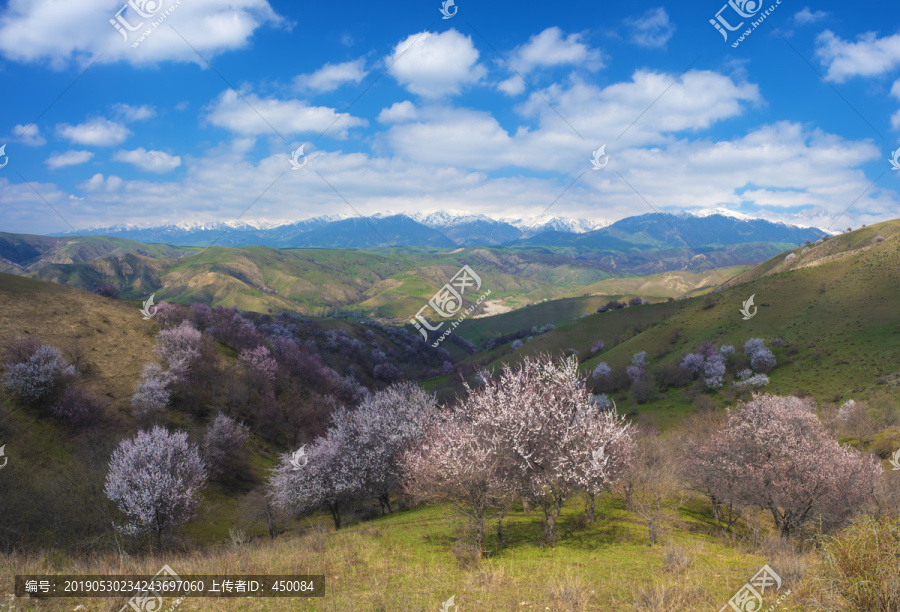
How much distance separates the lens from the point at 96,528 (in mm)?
29312

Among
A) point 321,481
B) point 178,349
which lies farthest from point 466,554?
point 178,349

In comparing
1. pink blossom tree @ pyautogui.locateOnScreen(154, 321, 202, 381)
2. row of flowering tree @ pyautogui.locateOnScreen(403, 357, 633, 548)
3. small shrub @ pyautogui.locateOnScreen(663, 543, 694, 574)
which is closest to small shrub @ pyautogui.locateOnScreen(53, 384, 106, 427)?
pink blossom tree @ pyautogui.locateOnScreen(154, 321, 202, 381)

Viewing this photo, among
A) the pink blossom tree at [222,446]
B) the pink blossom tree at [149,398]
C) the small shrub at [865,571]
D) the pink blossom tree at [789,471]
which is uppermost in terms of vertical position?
the small shrub at [865,571]

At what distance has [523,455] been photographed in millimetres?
18922

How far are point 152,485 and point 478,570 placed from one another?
27.9 m

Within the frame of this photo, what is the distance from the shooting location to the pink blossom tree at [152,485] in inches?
1156

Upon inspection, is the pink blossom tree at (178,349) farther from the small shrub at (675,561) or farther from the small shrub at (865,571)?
the small shrub at (865,571)

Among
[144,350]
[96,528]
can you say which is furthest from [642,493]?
[144,350]

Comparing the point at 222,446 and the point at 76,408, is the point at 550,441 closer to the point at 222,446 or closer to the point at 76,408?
the point at 222,446

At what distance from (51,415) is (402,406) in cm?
3724

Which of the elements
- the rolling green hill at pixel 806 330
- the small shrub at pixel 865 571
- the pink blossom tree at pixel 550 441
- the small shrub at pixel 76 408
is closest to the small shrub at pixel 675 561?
the pink blossom tree at pixel 550 441

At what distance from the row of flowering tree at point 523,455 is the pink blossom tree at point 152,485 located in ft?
75.4

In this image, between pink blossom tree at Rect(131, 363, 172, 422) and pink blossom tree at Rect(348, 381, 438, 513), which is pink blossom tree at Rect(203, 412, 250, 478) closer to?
pink blossom tree at Rect(131, 363, 172, 422)

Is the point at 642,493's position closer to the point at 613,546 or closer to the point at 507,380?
the point at 613,546
